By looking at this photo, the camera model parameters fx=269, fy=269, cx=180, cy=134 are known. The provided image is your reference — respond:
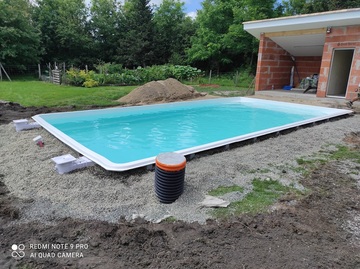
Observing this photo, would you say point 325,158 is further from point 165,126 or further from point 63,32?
point 63,32

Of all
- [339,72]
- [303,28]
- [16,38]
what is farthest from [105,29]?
[339,72]

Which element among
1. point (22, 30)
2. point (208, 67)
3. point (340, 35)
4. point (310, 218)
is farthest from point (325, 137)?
point (22, 30)

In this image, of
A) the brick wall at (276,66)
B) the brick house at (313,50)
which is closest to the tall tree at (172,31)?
the brick wall at (276,66)

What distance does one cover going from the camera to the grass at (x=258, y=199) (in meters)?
2.82

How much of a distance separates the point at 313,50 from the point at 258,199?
12661 millimetres

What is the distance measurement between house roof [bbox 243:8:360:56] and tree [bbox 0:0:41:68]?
1520cm

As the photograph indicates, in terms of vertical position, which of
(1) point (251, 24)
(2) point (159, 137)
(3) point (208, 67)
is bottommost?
(2) point (159, 137)

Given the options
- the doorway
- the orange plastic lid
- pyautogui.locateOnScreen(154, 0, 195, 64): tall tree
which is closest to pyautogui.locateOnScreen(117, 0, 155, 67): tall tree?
pyautogui.locateOnScreen(154, 0, 195, 64): tall tree

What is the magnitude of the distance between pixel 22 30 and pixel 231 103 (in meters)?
16.7

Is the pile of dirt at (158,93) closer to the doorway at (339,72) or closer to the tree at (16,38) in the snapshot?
the doorway at (339,72)

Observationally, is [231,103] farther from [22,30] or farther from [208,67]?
[22,30]

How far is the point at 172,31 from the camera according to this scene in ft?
86.8

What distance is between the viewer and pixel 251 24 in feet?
39.9

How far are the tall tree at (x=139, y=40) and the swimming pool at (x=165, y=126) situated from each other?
15.3 meters
